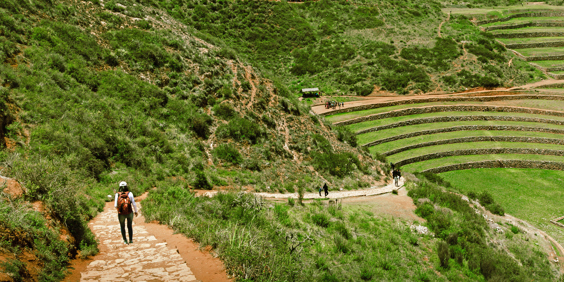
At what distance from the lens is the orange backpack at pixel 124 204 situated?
7.45 meters

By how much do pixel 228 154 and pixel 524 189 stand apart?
92.2 feet

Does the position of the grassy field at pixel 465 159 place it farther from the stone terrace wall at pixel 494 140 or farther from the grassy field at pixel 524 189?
the stone terrace wall at pixel 494 140

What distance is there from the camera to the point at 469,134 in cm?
3897

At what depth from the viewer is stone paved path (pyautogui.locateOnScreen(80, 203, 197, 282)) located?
628cm

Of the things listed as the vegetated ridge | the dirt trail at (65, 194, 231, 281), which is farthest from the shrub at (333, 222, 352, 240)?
the dirt trail at (65, 194, 231, 281)

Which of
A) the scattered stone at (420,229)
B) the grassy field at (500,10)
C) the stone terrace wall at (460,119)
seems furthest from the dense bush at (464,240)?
the grassy field at (500,10)

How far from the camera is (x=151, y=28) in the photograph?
80.4 feet

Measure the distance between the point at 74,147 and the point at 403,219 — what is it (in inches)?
575

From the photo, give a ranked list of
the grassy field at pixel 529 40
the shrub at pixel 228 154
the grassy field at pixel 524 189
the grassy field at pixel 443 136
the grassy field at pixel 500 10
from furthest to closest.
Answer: the grassy field at pixel 500 10 < the grassy field at pixel 529 40 < the grassy field at pixel 443 136 < the grassy field at pixel 524 189 < the shrub at pixel 228 154

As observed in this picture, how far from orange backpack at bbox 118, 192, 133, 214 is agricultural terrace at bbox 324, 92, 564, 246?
84.0 ft

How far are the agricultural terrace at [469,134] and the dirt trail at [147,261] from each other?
81.8 feet

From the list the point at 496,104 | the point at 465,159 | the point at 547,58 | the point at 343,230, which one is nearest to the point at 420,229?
the point at 343,230

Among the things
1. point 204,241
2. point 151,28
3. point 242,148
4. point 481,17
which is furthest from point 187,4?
point 481,17

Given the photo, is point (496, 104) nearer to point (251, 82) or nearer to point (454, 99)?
point (454, 99)
